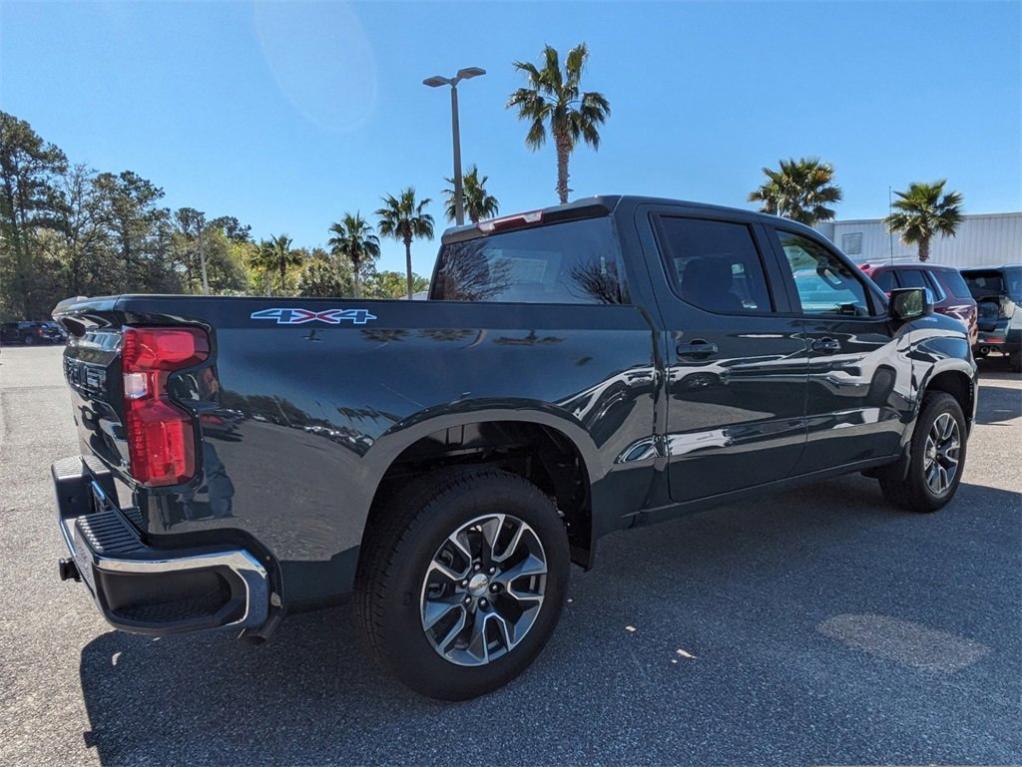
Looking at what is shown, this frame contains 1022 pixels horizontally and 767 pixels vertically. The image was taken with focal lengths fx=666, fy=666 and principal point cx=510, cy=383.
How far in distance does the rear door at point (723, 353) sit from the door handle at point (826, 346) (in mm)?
156

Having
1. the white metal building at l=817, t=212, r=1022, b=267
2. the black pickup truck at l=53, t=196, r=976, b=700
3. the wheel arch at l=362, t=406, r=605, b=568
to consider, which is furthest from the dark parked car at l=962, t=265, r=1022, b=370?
the white metal building at l=817, t=212, r=1022, b=267

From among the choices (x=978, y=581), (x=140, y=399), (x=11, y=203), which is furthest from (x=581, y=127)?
(x=11, y=203)

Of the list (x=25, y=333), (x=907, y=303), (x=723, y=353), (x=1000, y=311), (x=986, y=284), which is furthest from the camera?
(x=25, y=333)

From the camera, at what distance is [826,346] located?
12.0 ft

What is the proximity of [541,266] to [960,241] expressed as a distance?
38075 mm

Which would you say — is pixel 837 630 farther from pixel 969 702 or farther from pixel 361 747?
pixel 361 747

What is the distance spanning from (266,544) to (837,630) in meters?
2.49

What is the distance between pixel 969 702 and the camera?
2451 mm

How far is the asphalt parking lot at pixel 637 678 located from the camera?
7.30 ft

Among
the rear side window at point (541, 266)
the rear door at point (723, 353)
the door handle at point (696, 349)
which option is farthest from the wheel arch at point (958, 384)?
the rear side window at point (541, 266)

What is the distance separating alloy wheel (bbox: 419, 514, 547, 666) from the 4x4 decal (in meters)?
0.84

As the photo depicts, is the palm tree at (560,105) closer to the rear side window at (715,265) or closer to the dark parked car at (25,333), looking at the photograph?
the rear side window at (715,265)

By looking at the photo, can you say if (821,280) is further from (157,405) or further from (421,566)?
(157,405)

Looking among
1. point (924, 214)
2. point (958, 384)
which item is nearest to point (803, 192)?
point (924, 214)
